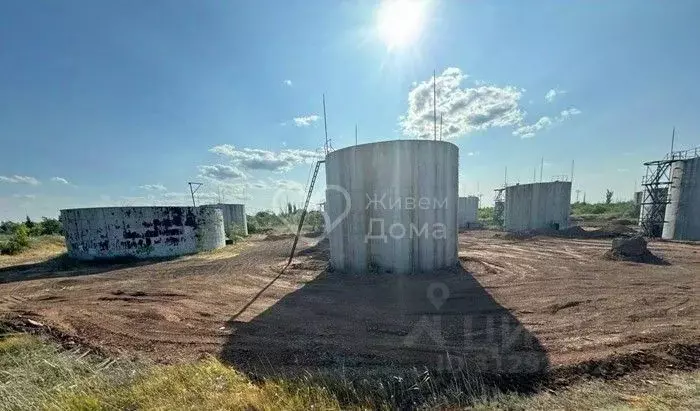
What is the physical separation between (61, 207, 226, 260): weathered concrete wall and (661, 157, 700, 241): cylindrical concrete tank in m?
33.2

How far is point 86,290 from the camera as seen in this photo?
10.2m

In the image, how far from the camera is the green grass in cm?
339

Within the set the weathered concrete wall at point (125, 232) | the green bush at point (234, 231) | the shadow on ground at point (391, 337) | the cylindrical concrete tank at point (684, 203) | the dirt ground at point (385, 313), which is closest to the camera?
the shadow on ground at point (391, 337)

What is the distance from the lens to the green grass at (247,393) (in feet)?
11.1

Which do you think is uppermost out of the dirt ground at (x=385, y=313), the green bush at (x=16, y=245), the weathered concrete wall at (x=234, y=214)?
the weathered concrete wall at (x=234, y=214)

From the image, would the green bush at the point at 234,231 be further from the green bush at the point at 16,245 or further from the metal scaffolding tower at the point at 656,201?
the metal scaffolding tower at the point at 656,201

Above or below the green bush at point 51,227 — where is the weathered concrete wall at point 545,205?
above

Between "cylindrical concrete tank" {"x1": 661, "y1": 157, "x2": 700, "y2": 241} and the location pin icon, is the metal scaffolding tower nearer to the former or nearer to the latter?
"cylindrical concrete tank" {"x1": 661, "y1": 157, "x2": 700, "y2": 241}

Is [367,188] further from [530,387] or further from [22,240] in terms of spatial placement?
[22,240]

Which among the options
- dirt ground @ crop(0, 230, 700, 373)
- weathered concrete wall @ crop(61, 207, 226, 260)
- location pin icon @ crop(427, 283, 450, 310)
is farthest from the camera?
weathered concrete wall @ crop(61, 207, 226, 260)

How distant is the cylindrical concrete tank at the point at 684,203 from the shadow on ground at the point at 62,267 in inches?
1315

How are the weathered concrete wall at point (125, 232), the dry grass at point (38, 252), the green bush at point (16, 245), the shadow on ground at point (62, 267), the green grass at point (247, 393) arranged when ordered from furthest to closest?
the green bush at point (16, 245) → the dry grass at point (38, 252) → the weathered concrete wall at point (125, 232) → the shadow on ground at point (62, 267) → the green grass at point (247, 393)

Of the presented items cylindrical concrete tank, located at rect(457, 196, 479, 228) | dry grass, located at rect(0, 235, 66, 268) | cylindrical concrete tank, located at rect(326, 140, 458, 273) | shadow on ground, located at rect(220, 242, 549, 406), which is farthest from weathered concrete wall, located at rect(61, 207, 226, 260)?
cylindrical concrete tank, located at rect(457, 196, 479, 228)

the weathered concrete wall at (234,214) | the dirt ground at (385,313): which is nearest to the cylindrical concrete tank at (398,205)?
the dirt ground at (385,313)
